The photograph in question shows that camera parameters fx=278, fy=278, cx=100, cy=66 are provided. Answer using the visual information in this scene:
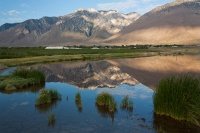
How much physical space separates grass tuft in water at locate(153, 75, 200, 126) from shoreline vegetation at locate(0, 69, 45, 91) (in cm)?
1300

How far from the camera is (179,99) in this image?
13.0 metres

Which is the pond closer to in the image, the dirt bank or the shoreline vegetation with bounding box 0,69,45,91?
the shoreline vegetation with bounding box 0,69,45,91

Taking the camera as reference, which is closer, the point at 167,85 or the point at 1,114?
the point at 167,85

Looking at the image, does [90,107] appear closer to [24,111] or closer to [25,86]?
[24,111]

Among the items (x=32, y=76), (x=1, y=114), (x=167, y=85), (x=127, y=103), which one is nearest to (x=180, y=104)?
(x=167, y=85)

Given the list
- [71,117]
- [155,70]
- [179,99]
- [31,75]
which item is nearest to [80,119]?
[71,117]

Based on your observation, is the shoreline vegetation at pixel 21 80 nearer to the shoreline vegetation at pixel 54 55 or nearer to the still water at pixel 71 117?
the still water at pixel 71 117

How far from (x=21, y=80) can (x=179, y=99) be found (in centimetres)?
1536

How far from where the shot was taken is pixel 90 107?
16.3 meters

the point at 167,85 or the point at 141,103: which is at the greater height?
the point at 167,85

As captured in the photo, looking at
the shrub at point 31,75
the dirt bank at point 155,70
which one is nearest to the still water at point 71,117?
the shrub at point 31,75

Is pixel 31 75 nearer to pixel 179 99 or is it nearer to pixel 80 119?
pixel 80 119

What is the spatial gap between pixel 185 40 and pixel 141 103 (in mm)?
173658

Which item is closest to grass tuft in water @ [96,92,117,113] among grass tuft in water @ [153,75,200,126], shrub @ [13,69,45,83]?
grass tuft in water @ [153,75,200,126]
